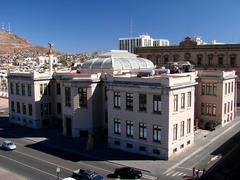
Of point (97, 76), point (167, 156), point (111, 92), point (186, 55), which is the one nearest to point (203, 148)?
point (167, 156)

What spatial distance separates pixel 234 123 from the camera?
68125 mm

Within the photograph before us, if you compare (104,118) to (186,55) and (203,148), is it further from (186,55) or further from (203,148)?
(186,55)

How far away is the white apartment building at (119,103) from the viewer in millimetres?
47312

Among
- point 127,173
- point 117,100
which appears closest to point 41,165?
A: point 127,173

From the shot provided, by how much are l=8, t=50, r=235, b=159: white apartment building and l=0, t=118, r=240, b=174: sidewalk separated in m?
1.47

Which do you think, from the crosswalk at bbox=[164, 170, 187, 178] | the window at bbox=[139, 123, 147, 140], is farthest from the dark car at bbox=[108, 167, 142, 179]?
the window at bbox=[139, 123, 147, 140]

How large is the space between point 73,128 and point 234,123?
113 feet

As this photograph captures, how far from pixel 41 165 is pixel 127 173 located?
44.2 feet

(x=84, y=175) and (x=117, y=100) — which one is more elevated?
(x=117, y=100)

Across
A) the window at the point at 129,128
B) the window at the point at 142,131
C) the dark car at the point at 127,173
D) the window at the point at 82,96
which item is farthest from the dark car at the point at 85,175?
the window at the point at 82,96

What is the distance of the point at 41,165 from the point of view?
150 ft

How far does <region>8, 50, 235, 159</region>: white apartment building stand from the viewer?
4731 cm

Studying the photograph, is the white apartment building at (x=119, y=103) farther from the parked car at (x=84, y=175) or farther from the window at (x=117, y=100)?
the parked car at (x=84, y=175)

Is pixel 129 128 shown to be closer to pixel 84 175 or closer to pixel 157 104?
pixel 157 104
